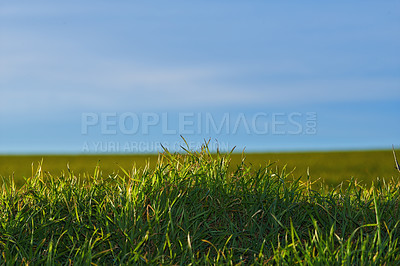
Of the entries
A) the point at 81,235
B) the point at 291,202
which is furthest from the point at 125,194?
the point at 291,202

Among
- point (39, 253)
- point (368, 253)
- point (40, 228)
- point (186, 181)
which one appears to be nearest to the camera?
point (368, 253)

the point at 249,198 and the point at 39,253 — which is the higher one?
the point at 249,198

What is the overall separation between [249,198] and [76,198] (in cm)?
193

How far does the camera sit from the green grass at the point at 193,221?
147 inches

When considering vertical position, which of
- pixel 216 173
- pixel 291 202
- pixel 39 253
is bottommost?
pixel 39 253

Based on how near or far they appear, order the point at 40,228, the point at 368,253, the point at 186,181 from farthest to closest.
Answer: the point at 186,181
the point at 40,228
the point at 368,253

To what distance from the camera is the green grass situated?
3727 mm

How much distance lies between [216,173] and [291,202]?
0.89 m

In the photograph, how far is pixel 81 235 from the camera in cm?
417

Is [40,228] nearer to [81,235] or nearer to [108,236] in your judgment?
[81,235]

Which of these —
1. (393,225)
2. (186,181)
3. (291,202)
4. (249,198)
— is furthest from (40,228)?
(393,225)

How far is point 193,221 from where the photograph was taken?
13.3ft

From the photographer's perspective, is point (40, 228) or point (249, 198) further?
point (249, 198)

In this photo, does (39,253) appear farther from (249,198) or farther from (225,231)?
(249,198)
